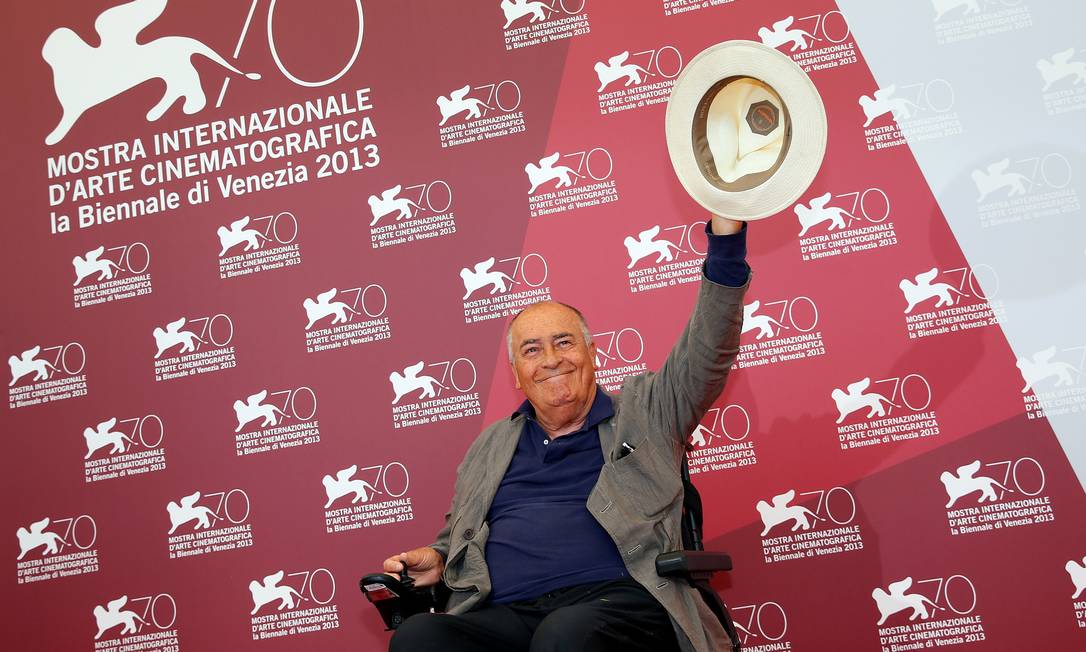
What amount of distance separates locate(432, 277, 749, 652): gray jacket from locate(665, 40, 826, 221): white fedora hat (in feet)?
0.98

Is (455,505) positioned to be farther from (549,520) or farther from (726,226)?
(726,226)

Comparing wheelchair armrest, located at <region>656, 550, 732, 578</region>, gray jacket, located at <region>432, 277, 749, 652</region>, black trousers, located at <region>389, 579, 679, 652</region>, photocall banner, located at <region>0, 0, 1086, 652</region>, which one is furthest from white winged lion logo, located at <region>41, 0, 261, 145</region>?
wheelchair armrest, located at <region>656, 550, 732, 578</region>

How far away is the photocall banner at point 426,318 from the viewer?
120 inches

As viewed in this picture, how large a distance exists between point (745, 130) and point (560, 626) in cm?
123

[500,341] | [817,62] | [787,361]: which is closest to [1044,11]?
[817,62]

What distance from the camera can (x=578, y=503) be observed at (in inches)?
101

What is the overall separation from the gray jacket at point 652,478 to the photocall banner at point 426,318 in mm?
642

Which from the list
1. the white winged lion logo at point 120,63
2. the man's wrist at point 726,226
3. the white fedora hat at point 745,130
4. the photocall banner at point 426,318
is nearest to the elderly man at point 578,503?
the man's wrist at point 726,226

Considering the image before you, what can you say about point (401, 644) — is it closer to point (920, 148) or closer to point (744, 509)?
point (744, 509)

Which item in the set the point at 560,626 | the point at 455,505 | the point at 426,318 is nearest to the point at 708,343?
the point at 560,626

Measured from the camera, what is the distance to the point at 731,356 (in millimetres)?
2455

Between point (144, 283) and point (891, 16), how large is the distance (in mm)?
3059

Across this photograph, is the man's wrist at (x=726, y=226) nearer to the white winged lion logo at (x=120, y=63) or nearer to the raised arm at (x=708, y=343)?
the raised arm at (x=708, y=343)

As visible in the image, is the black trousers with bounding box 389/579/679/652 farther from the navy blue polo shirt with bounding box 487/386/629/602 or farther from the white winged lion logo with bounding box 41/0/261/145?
the white winged lion logo with bounding box 41/0/261/145
